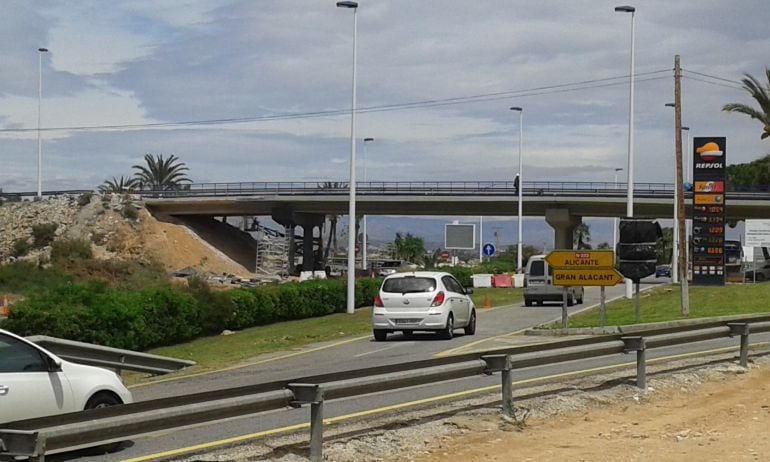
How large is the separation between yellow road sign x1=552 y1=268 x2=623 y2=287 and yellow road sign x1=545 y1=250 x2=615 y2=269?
107mm

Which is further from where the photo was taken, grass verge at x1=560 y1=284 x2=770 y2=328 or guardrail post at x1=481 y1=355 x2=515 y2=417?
grass verge at x1=560 y1=284 x2=770 y2=328

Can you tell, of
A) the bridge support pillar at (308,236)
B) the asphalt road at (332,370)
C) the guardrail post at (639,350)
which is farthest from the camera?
the bridge support pillar at (308,236)

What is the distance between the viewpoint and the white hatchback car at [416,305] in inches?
984

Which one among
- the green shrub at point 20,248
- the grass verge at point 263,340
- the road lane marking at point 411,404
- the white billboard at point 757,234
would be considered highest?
the white billboard at point 757,234

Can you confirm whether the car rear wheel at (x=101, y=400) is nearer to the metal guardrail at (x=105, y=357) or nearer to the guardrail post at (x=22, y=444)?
the guardrail post at (x=22, y=444)

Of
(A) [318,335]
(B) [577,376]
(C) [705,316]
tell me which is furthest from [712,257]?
(B) [577,376]

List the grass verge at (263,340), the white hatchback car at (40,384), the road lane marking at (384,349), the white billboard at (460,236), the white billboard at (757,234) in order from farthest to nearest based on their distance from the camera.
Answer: the white billboard at (460,236), the white billboard at (757,234), the grass verge at (263,340), the road lane marking at (384,349), the white hatchback car at (40,384)

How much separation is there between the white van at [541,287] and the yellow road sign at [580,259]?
53.4ft

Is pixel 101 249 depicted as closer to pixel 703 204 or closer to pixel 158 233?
pixel 158 233

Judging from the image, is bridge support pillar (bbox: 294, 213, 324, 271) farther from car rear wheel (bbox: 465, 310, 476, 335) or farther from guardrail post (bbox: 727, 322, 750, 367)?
guardrail post (bbox: 727, 322, 750, 367)

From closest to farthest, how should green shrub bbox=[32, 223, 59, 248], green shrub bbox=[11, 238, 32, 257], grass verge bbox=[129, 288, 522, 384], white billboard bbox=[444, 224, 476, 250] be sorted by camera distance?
grass verge bbox=[129, 288, 522, 384], white billboard bbox=[444, 224, 476, 250], green shrub bbox=[11, 238, 32, 257], green shrub bbox=[32, 223, 59, 248]

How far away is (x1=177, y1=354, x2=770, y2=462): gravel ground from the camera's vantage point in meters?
9.82

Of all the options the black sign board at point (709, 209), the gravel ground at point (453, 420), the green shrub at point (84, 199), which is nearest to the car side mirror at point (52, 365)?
the gravel ground at point (453, 420)

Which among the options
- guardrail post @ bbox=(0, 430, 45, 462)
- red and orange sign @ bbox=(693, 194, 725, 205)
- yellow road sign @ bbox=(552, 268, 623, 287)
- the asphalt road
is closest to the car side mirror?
the asphalt road
